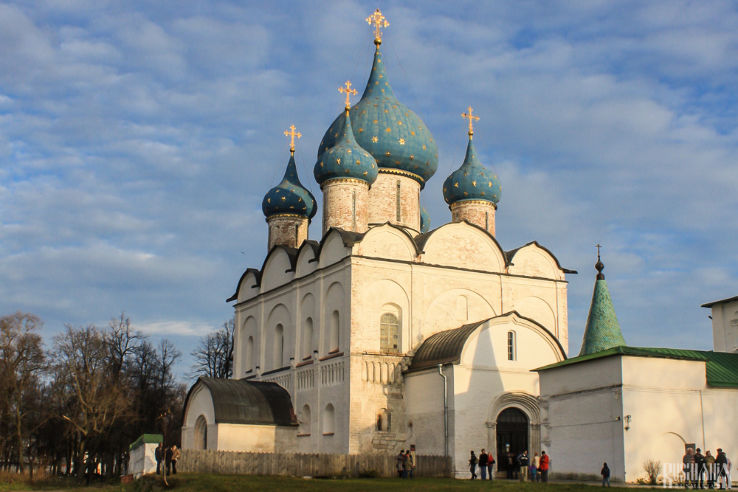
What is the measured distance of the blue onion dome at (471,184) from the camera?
33250mm

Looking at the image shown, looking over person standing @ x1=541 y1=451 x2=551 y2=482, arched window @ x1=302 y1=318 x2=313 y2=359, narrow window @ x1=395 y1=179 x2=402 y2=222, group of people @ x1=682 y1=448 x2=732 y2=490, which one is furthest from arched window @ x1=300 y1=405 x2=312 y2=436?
group of people @ x1=682 y1=448 x2=732 y2=490

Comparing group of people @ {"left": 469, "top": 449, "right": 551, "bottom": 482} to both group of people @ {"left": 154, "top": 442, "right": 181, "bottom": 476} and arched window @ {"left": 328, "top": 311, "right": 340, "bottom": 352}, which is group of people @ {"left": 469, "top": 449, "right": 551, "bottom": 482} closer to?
arched window @ {"left": 328, "top": 311, "right": 340, "bottom": 352}

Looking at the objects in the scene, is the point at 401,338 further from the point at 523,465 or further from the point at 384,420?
the point at 523,465

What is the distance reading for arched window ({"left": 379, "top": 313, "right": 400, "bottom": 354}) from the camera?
2738cm

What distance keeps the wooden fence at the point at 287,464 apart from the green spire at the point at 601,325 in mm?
7355

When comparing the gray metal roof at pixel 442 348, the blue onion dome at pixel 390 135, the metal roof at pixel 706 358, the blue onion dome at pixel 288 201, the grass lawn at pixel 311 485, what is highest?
the blue onion dome at pixel 390 135

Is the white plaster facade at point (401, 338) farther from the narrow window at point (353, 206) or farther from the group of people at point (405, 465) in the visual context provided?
the group of people at point (405, 465)

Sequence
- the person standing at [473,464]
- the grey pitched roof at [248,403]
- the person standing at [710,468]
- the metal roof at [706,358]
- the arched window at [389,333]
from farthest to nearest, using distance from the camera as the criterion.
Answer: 1. the grey pitched roof at [248,403]
2. the arched window at [389,333]
3. the person standing at [473,464]
4. the metal roof at [706,358]
5. the person standing at [710,468]

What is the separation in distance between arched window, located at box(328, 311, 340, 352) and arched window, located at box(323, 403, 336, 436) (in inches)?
72.3

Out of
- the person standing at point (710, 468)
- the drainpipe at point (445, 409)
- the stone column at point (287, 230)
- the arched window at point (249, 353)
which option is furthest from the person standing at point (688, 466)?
the arched window at point (249, 353)

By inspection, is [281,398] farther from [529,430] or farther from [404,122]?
[404,122]

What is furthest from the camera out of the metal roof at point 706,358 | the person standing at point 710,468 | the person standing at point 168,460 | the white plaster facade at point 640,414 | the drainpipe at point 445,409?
the drainpipe at point 445,409

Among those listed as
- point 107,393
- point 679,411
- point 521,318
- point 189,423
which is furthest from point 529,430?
point 107,393

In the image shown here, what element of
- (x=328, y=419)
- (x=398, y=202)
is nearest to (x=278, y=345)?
(x=328, y=419)
